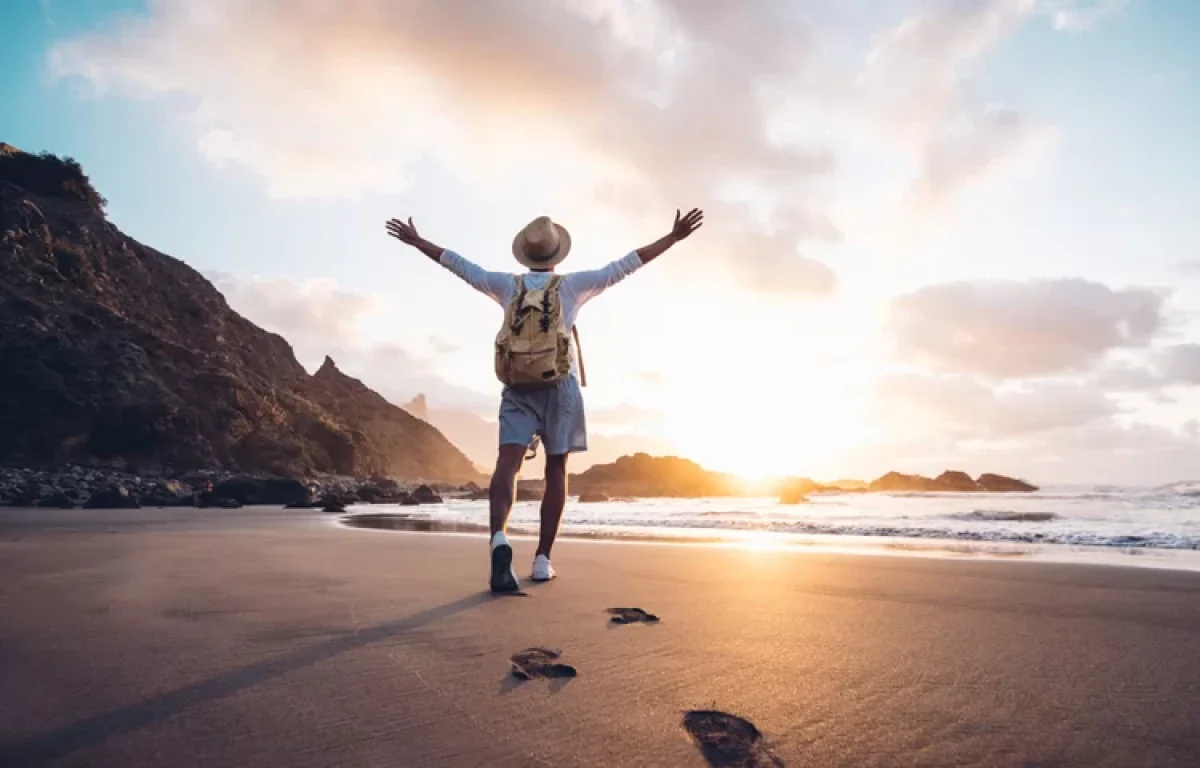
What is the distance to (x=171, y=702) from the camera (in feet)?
5.23

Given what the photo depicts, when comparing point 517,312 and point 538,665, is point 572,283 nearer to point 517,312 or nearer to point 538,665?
point 517,312

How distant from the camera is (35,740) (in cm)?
133

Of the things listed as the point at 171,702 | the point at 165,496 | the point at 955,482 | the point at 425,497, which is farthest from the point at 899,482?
the point at 171,702

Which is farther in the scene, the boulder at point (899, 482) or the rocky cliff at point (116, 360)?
the boulder at point (899, 482)

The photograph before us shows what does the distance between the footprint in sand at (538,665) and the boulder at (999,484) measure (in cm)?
4428

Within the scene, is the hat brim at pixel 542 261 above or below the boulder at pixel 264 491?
above

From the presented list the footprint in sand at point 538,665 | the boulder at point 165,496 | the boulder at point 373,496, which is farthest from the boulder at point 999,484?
the footprint in sand at point 538,665

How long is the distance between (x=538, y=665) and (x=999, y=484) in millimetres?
46960

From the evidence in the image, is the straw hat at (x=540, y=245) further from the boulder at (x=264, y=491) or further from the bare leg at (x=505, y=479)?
the boulder at (x=264, y=491)

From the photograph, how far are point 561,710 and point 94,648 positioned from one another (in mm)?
1569

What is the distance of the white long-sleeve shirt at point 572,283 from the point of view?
4.11 meters

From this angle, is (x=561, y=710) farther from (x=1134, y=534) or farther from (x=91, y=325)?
(x=91, y=325)

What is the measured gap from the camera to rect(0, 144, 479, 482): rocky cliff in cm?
3241

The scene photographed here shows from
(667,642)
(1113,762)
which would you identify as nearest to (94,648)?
(667,642)
